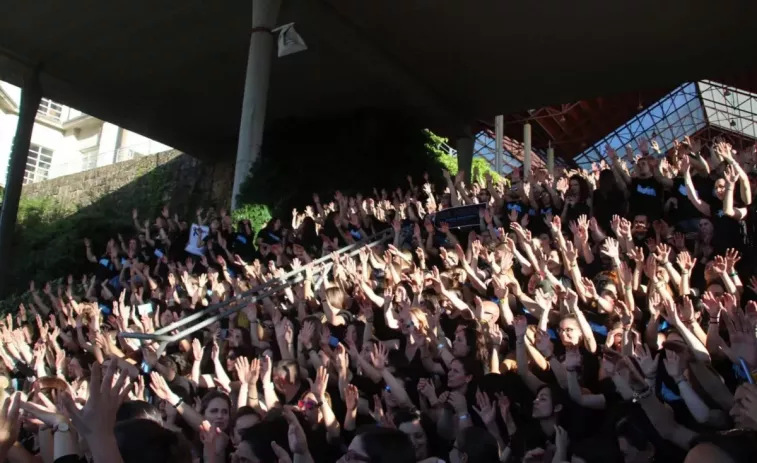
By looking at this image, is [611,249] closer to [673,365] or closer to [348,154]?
[673,365]

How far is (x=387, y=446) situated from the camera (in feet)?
9.48

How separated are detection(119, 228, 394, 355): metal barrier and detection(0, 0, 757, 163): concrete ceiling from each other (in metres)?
5.77

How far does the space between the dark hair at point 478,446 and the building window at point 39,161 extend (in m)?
33.8

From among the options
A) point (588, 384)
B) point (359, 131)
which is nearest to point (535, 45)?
point (359, 131)

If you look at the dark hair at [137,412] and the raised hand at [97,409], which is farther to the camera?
the dark hair at [137,412]

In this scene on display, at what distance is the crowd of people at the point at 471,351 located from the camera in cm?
294

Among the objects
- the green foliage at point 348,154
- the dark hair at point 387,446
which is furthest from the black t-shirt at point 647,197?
the green foliage at point 348,154

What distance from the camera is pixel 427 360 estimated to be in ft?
14.4

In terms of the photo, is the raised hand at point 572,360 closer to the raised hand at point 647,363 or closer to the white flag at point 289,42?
the raised hand at point 647,363

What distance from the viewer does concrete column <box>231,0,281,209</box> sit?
454 inches

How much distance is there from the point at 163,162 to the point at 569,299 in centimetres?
1834

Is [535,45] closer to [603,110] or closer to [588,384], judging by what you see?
[588,384]

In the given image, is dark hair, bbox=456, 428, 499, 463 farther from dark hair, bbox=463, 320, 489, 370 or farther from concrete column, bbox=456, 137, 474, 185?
concrete column, bbox=456, 137, 474, 185

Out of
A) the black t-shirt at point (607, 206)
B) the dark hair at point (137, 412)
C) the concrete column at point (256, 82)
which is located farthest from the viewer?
the concrete column at point (256, 82)
